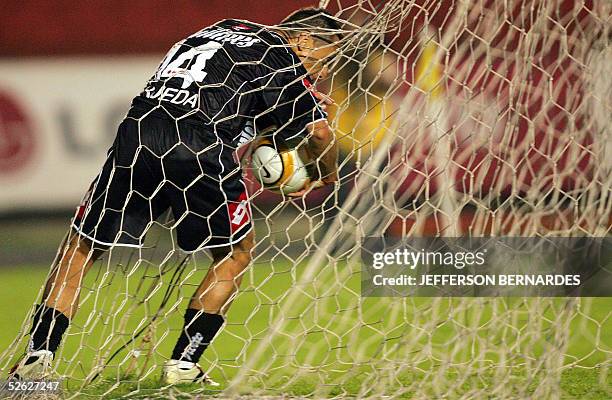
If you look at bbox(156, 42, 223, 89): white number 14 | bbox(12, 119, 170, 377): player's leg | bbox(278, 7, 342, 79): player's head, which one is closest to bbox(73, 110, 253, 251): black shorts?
bbox(12, 119, 170, 377): player's leg

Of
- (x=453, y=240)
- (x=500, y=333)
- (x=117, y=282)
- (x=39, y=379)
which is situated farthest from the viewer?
(x=117, y=282)

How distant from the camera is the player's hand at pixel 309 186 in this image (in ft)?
9.15

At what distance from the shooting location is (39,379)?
2.46 meters

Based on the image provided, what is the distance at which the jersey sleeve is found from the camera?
2.74 metres

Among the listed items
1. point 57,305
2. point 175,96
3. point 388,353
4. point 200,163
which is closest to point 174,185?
point 200,163

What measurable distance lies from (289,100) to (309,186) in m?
Answer: 0.26

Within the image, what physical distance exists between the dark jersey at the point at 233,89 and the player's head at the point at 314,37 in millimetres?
62

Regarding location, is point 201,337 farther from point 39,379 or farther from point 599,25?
point 599,25

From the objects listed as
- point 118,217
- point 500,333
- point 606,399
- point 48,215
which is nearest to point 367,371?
point 500,333

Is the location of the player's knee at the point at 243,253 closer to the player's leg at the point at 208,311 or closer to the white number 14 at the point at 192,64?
the player's leg at the point at 208,311

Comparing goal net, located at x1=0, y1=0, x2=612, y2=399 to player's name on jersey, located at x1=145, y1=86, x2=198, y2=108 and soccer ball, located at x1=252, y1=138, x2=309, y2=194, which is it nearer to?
soccer ball, located at x1=252, y1=138, x2=309, y2=194

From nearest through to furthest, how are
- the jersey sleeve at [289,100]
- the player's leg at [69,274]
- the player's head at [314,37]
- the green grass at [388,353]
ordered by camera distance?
the green grass at [388,353], the player's leg at [69,274], the jersey sleeve at [289,100], the player's head at [314,37]

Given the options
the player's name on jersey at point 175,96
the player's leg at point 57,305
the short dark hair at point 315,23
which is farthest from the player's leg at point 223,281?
the short dark hair at point 315,23

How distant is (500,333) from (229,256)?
0.81 metres
